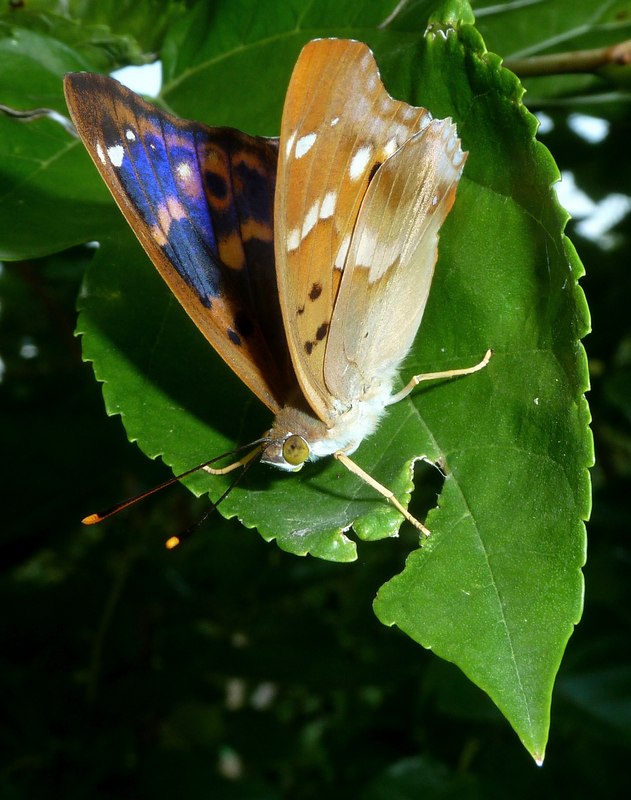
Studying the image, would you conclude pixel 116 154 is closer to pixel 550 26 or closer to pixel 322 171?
pixel 322 171

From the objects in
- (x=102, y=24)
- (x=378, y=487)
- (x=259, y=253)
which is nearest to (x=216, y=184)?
(x=259, y=253)

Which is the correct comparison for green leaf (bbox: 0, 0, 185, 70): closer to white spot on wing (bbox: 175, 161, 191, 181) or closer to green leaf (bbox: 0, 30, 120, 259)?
green leaf (bbox: 0, 30, 120, 259)

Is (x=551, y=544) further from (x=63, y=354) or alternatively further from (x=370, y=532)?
(x=63, y=354)

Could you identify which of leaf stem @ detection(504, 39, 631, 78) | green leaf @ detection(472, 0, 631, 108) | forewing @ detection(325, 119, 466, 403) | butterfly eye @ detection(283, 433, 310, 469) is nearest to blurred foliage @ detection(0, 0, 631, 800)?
green leaf @ detection(472, 0, 631, 108)

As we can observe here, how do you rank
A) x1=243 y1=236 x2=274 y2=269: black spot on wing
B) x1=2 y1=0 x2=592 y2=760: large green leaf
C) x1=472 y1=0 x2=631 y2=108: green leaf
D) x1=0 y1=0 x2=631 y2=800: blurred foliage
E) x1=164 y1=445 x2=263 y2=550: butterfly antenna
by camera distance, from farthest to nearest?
x1=0 y1=0 x2=631 y2=800: blurred foliage, x1=472 y1=0 x2=631 y2=108: green leaf, x1=243 y1=236 x2=274 y2=269: black spot on wing, x1=164 y1=445 x2=263 y2=550: butterfly antenna, x1=2 y1=0 x2=592 y2=760: large green leaf

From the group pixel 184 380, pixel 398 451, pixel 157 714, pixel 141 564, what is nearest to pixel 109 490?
pixel 141 564
